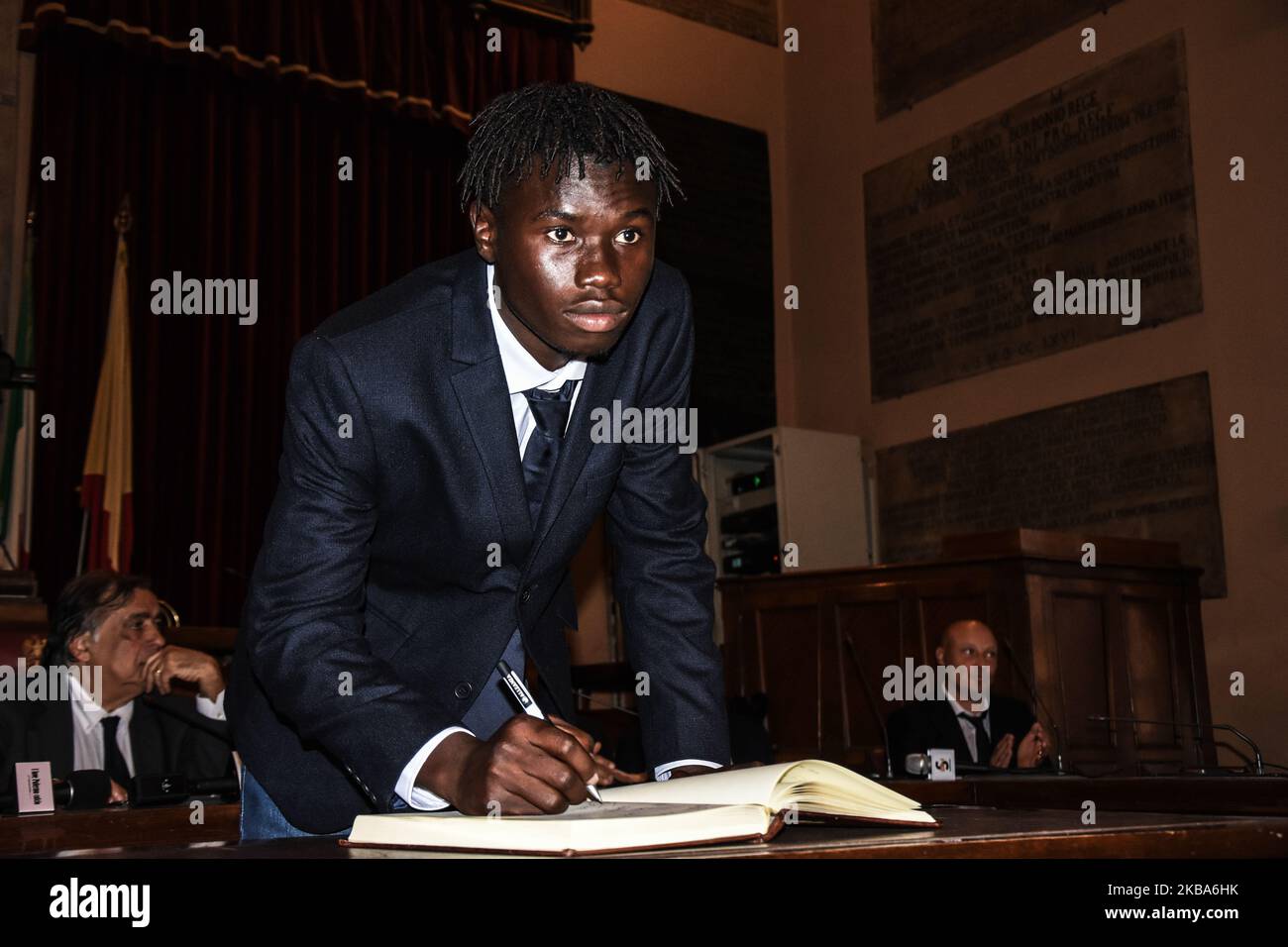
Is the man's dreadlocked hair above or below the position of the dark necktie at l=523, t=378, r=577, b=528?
above

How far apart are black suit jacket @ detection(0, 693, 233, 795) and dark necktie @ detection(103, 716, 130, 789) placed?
48 mm

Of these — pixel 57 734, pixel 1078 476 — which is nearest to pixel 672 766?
pixel 57 734

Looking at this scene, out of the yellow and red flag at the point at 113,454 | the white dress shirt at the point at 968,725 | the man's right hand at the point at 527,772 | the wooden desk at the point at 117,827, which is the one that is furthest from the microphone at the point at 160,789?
the yellow and red flag at the point at 113,454

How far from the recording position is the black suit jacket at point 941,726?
478cm

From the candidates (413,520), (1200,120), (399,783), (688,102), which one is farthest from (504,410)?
(688,102)

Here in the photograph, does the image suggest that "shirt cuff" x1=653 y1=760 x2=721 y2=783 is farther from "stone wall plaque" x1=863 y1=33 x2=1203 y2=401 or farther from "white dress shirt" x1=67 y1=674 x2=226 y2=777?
"stone wall plaque" x1=863 y1=33 x2=1203 y2=401

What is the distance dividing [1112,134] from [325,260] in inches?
172

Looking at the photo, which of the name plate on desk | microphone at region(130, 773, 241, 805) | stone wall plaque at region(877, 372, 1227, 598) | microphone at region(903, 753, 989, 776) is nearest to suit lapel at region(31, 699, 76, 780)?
microphone at region(130, 773, 241, 805)

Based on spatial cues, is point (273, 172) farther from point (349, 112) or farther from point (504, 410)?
point (504, 410)

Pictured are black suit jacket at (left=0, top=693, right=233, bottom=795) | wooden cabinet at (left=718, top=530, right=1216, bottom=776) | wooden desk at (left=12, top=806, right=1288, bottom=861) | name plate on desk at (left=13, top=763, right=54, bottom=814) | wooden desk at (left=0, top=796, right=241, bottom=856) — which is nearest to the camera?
wooden desk at (left=12, top=806, right=1288, bottom=861)

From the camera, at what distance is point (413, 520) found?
148 centimetres

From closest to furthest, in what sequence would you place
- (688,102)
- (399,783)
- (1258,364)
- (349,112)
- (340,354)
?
(399,783) → (340,354) → (1258,364) → (349,112) → (688,102)

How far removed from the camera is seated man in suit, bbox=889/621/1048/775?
4.64 metres

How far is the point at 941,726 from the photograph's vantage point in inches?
194
